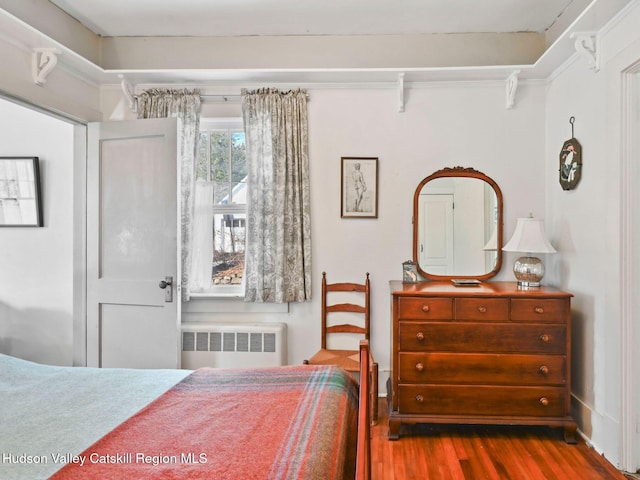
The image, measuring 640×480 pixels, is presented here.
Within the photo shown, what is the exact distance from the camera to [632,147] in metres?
2.24

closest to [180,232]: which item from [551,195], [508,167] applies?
[508,167]

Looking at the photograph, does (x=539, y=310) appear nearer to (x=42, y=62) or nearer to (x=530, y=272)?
(x=530, y=272)

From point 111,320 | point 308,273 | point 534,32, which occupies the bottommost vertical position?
point 111,320

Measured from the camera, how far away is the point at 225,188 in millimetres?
3350

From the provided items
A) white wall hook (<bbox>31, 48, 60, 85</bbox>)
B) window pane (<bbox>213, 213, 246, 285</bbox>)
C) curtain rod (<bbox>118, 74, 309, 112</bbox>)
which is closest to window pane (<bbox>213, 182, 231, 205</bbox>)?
window pane (<bbox>213, 213, 246, 285</bbox>)

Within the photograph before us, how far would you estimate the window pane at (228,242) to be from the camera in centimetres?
336

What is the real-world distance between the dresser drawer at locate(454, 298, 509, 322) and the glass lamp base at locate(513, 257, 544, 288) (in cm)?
34

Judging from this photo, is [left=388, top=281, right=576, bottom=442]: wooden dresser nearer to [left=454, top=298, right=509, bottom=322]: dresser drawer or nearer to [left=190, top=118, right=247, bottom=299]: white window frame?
[left=454, top=298, right=509, bottom=322]: dresser drawer

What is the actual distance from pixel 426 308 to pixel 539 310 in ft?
2.29

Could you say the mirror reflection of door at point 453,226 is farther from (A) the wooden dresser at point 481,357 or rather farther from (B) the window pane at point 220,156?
(B) the window pane at point 220,156

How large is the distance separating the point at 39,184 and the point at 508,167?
3.68 m

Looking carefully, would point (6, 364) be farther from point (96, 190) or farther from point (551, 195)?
point (551, 195)

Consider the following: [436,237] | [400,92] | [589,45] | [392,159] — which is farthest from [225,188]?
[589,45]

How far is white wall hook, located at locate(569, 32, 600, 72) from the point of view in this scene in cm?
243
